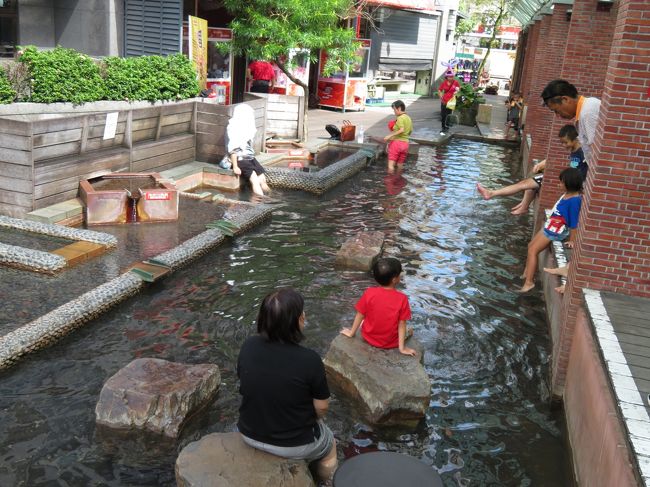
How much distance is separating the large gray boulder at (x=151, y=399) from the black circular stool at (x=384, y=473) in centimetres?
219

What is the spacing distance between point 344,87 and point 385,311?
21941 mm

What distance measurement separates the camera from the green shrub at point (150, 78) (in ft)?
40.3

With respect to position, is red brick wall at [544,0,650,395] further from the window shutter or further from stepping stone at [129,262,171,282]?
the window shutter

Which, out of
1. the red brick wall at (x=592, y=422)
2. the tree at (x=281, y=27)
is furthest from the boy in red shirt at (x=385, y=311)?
the tree at (x=281, y=27)

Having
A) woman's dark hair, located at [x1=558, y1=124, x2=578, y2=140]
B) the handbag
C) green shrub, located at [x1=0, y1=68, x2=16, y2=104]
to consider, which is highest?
woman's dark hair, located at [x1=558, y1=124, x2=578, y2=140]

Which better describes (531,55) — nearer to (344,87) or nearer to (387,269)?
(344,87)

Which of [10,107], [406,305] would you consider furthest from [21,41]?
[406,305]

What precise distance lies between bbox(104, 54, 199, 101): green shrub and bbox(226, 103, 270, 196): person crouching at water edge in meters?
1.75

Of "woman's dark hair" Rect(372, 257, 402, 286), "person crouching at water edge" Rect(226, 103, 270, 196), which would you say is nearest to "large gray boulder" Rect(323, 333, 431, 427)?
"woman's dark hair" Rect(372, 257, 402, 286)

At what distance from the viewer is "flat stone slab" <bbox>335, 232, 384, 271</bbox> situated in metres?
Answer: 9.02

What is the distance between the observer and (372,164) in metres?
17.2

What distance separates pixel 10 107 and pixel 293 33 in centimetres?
667

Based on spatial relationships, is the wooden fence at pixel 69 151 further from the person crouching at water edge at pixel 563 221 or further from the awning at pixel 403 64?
the awning at pixel 403 64

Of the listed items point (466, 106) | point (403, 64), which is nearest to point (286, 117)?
point (466, 106)
